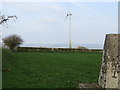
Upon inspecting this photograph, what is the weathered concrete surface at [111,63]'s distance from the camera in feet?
14.8

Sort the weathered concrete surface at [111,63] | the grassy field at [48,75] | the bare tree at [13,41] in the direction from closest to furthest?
the weathered concrete surface at [111,63]
the grassy field at [48,75]
the bare tree at [13,41]

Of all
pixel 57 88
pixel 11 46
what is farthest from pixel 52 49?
pixel 57 88

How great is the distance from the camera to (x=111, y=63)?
457 cm

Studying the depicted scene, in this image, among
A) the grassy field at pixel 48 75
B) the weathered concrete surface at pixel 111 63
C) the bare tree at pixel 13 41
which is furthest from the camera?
the bare tree at pixel 13 41

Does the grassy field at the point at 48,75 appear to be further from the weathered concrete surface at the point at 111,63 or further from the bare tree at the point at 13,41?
the bare tree at the point at 13,41

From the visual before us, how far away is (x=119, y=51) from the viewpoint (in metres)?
4.62

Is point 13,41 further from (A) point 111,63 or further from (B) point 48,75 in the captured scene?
(A) point 111,63

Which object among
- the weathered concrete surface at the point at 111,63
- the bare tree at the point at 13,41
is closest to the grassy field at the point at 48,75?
the weathered concrete surface at the point at 111,63

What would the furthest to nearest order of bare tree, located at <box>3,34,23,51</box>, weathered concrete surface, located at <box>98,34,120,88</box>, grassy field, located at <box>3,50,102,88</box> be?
1. bare tree, located at <box>3,34,23,51</box>
2. grassy field, located at <box>3,50,102,88</box>
3. weathered concrete surface, located at <box>98,34,120,88</box>

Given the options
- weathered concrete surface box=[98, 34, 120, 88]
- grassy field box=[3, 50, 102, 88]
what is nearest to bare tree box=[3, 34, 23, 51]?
grassy field box=[3, 50, 102, 88]

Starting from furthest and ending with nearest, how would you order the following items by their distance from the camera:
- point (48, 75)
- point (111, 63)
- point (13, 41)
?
point (13, 41)
point (48, 75)
point (111, 63)

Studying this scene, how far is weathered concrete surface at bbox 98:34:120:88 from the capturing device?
14.8 ft

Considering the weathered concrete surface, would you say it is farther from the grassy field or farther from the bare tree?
the bare tree

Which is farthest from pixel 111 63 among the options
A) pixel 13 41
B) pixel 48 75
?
pixel 13 41
